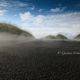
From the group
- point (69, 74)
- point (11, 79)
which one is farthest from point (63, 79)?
point (11, 79)

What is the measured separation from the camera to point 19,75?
49781 millimetres

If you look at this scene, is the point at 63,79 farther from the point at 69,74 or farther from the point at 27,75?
the point at 27,75

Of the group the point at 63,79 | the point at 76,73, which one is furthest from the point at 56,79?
the point at 76,73

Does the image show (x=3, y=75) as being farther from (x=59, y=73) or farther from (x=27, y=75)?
(x=59, y=73)

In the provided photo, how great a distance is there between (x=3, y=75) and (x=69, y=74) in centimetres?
1711

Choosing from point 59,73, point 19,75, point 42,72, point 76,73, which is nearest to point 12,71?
point 19,75

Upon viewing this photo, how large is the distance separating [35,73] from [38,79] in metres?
5.98

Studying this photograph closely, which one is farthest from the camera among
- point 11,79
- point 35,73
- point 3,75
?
point 35,73

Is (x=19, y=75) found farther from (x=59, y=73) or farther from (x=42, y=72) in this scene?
(x=59, y=73)

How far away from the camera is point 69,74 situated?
51688 mm

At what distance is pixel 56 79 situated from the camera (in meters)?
47.0

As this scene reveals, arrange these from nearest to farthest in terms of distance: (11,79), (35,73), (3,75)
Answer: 1. (11,79)
2. (3,75)
3. (35,73)

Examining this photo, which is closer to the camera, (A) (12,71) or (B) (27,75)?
(B) (27,75)

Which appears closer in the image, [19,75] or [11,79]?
[11,79]
